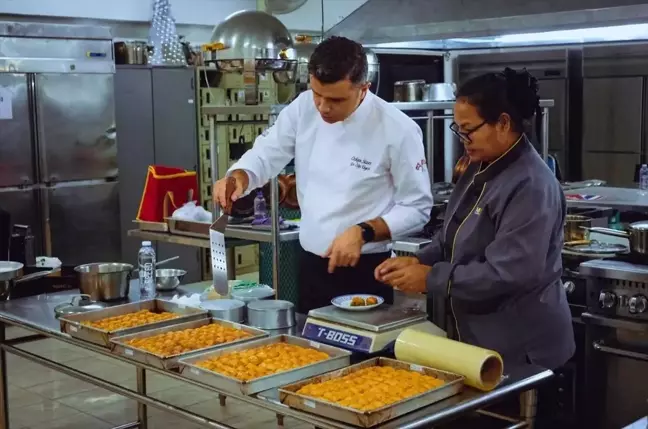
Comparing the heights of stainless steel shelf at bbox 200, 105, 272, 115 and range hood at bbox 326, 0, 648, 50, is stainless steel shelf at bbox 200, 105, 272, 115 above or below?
below

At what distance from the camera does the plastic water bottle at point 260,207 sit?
4.40 meters

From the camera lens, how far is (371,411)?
1879 mm

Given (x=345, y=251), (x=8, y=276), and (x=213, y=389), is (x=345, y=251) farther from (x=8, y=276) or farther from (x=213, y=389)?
(x=8, y=276)

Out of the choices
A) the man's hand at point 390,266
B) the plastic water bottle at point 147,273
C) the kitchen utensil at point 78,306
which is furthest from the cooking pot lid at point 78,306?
the man's hand at point 390,266

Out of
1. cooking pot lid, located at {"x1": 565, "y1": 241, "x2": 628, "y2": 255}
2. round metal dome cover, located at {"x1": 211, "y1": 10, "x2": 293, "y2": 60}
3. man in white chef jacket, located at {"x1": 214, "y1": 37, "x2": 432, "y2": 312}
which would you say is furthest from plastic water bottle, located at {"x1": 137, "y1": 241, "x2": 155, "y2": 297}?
cooking pot lid, located at {"x1": 565, "y1": 241, "x2": 628, "y2": 255}

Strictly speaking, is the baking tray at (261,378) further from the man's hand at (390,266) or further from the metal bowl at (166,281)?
the metal bowl at (166,281)

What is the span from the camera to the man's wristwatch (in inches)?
108

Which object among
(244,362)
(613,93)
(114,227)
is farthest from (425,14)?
(244,362)

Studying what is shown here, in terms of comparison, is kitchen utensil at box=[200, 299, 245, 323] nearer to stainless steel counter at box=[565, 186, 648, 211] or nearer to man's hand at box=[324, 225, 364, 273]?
man's hand at box=[324, 225, 364, 273]

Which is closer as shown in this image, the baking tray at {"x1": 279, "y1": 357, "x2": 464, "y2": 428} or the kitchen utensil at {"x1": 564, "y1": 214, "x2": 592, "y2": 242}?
the baking tray at {"x1": 279, "y1": 357, "x2": 464, "y2": 428}

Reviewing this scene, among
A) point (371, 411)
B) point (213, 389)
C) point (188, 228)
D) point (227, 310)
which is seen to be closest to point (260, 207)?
point (188, 228)

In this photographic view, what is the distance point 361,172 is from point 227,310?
629 millimetres

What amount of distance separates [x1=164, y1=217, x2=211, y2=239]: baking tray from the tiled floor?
870 millimetres

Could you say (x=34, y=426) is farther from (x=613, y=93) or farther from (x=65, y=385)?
(x=613, y=93)
